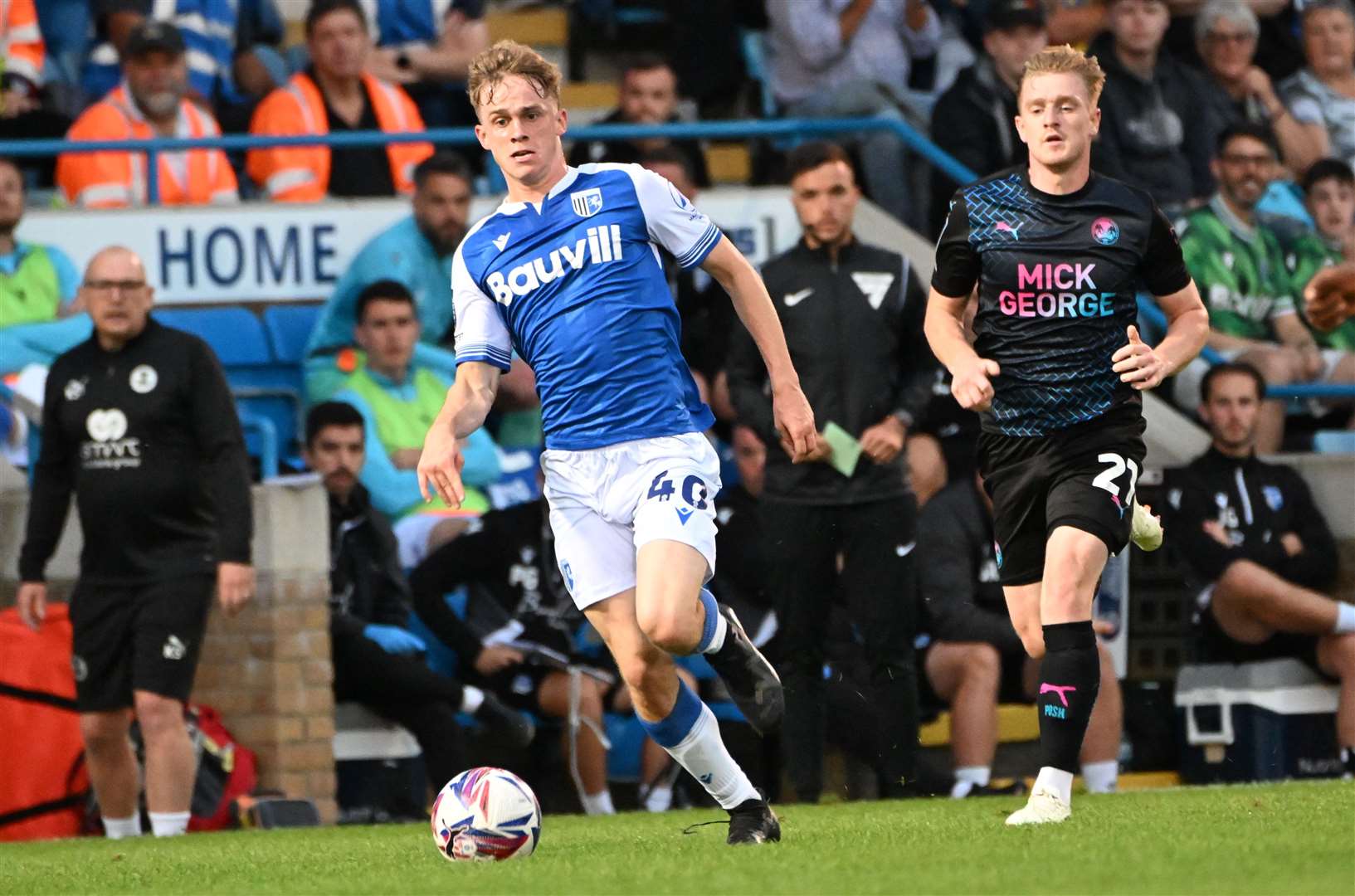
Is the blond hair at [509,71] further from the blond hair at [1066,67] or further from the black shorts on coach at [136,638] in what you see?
the black shorts on coach at [136,638]

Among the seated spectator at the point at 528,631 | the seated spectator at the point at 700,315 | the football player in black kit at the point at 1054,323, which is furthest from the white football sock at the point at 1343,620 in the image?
the football player in black kit at the point at 1054,323

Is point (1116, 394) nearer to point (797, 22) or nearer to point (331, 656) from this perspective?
point (331, 656)

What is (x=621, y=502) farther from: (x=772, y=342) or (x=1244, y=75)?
(x=1244, y=75)

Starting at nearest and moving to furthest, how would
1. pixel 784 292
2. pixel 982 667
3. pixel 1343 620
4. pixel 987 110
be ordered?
pixel 784 292 → pixel 982 667 → pixel 1343 620 → pixel 987 110

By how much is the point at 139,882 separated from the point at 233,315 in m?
5.85

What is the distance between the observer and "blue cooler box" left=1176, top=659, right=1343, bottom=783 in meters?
11.7

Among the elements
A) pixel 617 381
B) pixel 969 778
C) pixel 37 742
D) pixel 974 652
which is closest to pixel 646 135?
pixel 974 652

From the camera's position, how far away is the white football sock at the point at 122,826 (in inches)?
410

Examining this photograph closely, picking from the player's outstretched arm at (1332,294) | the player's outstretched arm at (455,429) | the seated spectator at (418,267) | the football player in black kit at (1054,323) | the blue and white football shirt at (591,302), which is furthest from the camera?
the seated spectator at (418,267)

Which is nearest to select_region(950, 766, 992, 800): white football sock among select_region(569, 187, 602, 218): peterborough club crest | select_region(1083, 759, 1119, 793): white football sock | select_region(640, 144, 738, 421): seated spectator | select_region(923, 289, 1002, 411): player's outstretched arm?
select_region(1083, 759, 1119, 793): white football sock

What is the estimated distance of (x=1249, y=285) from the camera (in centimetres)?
1355

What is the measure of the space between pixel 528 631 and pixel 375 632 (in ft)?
2.50

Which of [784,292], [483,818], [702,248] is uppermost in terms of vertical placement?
[784,292]

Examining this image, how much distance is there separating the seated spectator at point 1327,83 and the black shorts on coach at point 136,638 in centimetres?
836
